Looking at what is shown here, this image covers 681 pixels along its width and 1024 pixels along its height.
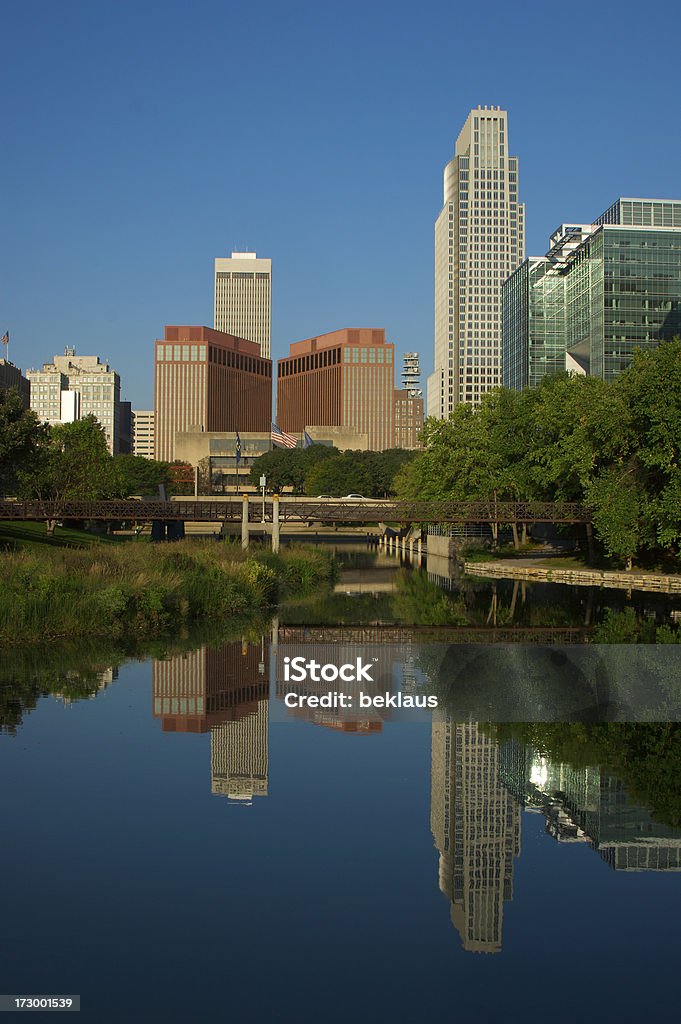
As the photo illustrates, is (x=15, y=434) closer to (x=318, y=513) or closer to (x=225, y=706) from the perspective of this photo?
(x=318, y=513)

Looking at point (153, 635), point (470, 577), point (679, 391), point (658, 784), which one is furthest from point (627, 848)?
point (470, 577)

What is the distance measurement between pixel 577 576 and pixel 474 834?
50423mm

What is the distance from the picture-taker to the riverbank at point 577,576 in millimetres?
54500

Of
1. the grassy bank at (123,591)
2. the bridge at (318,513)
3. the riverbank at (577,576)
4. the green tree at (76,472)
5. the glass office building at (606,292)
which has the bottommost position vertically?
the riverbank at (577,576)

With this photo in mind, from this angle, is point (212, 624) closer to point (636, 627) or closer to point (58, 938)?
point (636, 627)

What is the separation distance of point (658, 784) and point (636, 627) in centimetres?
2033

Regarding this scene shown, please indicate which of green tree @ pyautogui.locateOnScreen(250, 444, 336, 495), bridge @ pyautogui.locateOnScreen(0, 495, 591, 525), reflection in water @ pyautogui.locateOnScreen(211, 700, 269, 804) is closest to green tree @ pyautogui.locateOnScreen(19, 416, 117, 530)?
bridge @ pyautogui.locateOnScreen(0, 495, 591, 525)

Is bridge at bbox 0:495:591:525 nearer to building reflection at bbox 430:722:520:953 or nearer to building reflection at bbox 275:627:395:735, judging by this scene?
building reflection at bbox 275:627:395:735

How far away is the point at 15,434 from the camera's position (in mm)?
62344

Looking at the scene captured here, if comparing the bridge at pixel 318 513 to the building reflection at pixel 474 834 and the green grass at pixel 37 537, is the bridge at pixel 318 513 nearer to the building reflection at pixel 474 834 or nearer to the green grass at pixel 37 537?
the green grass at pixel 37 537

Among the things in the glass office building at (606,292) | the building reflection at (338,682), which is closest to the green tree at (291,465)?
the glass office building at (606,292)

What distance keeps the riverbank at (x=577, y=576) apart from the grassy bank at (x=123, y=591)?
2063 centimetres

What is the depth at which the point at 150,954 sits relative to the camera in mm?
9695

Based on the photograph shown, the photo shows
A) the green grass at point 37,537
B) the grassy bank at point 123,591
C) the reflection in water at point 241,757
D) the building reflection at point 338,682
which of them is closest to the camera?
the reflection in water at point 241,757
